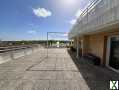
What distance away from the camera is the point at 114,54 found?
636cm

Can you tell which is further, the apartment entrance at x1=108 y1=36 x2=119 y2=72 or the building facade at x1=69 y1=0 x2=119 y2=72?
the apartment entrance at x1=108 y1=36 x2=119 y2=72

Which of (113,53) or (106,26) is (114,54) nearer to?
(113,53)

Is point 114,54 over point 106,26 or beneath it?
beneath

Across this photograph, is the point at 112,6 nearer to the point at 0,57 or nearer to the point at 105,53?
the point at 105,53

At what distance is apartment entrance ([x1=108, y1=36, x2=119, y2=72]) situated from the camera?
599 centimetres

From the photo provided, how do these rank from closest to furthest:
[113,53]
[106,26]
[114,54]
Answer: [106,26]
[114,54]
[113,53]

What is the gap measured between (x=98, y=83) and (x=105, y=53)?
3633mm

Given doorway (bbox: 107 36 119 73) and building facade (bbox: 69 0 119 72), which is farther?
doorway (bbox: 107 36 119 73)

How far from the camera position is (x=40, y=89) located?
11.8ft

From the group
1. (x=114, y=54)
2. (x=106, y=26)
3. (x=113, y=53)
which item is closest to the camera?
(x=106, y=26)

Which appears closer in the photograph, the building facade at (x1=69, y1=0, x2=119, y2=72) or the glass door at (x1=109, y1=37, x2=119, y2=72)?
the building facade at (x1=69, y1=0, x2=119, y2=72)

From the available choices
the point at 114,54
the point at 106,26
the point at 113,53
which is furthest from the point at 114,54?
the point at 106,26

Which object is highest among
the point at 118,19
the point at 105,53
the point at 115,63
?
the point at 118,19

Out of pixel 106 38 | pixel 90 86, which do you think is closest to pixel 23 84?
pixel 90 86
